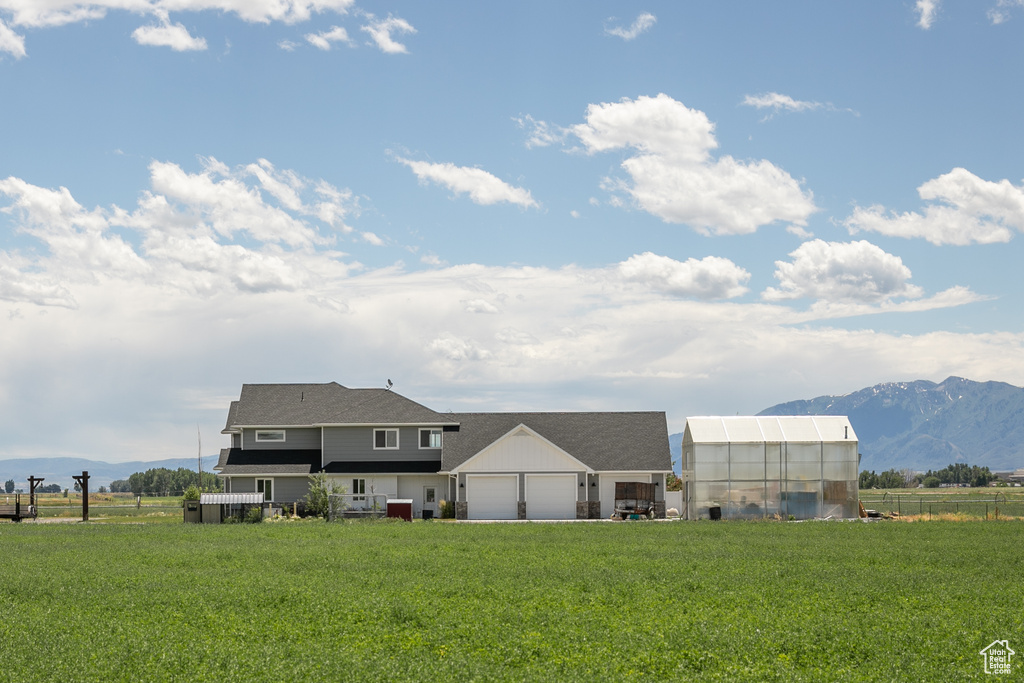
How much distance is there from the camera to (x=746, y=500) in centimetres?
4694

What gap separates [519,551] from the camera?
2864 centimetres

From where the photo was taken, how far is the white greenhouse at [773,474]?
46.9 m

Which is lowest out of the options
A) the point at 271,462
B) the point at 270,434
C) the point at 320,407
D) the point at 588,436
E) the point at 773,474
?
the point at 773,474

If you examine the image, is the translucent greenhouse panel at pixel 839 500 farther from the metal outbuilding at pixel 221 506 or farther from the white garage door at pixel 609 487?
the metal outbuilding at pixel 221 506

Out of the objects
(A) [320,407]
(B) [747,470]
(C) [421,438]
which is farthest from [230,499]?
(B) [747,470]

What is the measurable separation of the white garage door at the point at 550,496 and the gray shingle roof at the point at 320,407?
7334mm

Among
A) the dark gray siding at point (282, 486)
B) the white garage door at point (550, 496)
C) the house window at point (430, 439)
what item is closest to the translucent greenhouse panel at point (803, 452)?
the white garage door at point (550, 496)

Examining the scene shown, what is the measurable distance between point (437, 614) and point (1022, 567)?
53.2 ft

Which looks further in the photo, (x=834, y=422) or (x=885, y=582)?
(x=834, y=422)

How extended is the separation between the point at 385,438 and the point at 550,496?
1058 cm

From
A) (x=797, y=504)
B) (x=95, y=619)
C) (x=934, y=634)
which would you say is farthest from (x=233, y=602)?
(x=797, y=504)

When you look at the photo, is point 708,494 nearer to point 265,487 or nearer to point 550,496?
point 550,496

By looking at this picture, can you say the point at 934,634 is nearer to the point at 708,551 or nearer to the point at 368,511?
the point at 708,551

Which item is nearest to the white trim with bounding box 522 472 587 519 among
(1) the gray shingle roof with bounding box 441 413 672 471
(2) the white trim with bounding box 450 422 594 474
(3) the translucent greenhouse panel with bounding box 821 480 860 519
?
(2) the white trim with bounding box 450 422 594 474
